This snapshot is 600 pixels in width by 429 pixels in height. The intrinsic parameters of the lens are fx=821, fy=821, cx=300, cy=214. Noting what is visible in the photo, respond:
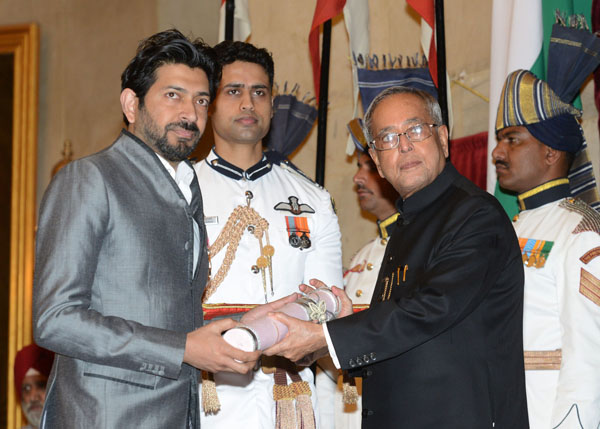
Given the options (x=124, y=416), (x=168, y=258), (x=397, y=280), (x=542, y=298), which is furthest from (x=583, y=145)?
(x=124, y=416)

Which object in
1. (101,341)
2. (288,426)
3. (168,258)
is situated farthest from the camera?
(288,426)

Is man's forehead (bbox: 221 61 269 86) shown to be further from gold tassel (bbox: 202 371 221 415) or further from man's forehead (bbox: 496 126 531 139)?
gold tassel (bbox: 202 371 221 415)

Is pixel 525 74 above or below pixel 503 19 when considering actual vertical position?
below

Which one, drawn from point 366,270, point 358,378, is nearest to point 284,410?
point 358,378

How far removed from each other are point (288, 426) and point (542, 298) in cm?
122

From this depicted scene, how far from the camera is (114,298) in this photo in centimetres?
221

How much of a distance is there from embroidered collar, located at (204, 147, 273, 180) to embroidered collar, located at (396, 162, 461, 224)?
0.84 m

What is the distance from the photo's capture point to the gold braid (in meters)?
3.11

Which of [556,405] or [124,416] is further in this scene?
[556,405]

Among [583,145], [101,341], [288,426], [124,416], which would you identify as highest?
[583,145]

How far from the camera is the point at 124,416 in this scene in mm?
2168

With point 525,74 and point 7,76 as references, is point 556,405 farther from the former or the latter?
point 7,76

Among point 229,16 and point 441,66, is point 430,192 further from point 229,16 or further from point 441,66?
point 229,16

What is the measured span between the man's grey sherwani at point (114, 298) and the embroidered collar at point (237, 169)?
3.19 ft
